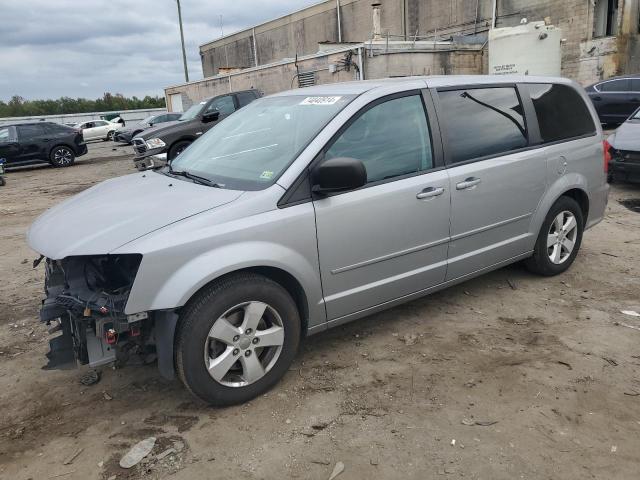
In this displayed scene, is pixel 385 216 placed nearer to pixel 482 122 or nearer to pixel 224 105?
pixel 482 122

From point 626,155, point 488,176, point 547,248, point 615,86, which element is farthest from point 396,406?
point 615,86

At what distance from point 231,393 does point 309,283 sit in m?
0.76

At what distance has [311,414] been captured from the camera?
289 centimetres

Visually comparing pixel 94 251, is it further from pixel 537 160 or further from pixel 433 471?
pixel 537 160

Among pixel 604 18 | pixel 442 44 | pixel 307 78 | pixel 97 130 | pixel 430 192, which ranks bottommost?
pixel 97 130

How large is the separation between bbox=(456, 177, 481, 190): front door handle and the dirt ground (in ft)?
3.33

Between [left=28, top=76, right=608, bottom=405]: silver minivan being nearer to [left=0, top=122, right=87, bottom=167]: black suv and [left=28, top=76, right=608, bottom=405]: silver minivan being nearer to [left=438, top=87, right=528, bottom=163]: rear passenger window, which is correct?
[left=438, top=87, right=528, bottom=163]: rear passenger window

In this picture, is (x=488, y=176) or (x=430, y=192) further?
(x=488, y=176)

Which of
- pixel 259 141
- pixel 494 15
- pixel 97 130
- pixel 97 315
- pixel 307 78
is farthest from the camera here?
pixel 97 130

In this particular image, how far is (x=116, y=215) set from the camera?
9.70 ft

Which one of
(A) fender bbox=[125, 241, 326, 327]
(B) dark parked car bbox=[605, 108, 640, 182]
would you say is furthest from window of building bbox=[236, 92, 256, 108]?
(A) fender bbox=[125, 241, 326, 327]

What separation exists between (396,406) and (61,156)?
57.8ft

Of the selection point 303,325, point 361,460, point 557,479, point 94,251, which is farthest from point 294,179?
point 557,479

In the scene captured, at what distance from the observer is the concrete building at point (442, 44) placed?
18.8 meters
